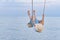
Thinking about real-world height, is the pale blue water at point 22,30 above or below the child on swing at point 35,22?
below

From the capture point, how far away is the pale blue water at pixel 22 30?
7.42ft

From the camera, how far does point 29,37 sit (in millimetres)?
2279

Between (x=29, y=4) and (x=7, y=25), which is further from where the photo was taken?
(x=7, y=25)

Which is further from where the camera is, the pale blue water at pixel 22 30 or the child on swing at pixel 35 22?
the pale blue water at pixel 22 30

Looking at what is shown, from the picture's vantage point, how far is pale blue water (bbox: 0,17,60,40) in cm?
226

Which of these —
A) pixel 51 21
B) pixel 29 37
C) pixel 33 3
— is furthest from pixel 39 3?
pixel 29 37

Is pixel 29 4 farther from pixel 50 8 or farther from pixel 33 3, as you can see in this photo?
pixel 50 8

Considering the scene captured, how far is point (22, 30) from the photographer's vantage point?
228 centimetres

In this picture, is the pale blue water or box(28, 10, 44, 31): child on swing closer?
box(28, 10, 44, 31): child on swing

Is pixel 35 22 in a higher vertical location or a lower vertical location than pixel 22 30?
higher

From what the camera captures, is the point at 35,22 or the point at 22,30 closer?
the point at 35,22

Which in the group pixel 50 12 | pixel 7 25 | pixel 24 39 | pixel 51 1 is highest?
pixel 51 1

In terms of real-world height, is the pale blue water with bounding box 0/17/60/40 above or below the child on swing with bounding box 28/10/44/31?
below

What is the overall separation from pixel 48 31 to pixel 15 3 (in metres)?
0.58
